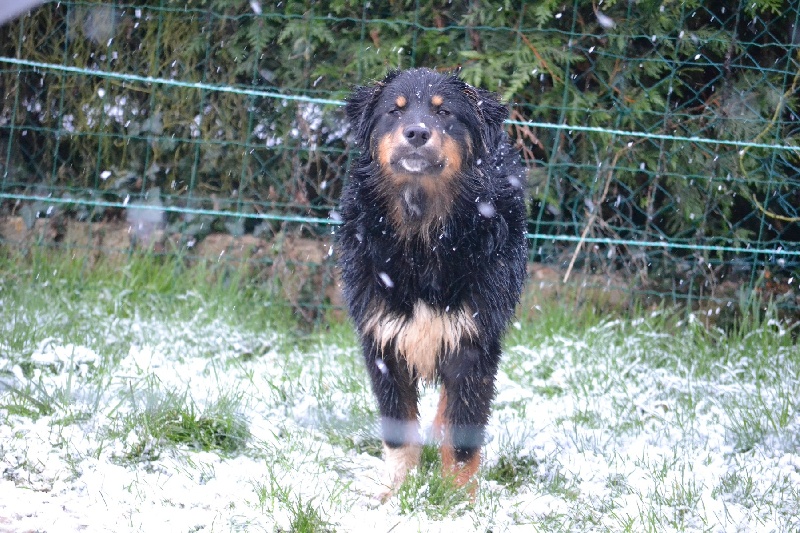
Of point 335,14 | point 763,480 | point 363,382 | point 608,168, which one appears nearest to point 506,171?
point 363,382

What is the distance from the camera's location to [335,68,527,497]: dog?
304 cm

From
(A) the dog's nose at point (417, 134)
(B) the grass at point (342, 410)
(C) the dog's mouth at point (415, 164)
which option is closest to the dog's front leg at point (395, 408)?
(B) the grass at point (342, 410)

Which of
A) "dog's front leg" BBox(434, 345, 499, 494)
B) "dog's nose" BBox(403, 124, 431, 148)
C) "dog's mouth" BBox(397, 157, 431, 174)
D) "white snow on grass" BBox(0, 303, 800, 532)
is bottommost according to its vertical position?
"white snow on grass" BBox(0, 303, 800, 532)

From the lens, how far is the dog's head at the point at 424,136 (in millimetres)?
3033

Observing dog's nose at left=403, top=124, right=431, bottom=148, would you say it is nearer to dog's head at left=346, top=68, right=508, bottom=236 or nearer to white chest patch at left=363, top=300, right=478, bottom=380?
dog's head at left=346, top=68, right=508, bottom=236

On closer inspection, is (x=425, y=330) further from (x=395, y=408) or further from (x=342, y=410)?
(x=342, y=410)

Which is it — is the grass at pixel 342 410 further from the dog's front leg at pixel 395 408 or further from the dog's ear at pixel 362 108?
the dog's ear at pixel 362 108

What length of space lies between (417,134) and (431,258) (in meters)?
0.46

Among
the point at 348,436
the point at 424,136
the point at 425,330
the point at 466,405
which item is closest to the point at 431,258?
the point at 425,330

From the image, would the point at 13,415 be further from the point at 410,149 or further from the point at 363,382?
the point at 410,149

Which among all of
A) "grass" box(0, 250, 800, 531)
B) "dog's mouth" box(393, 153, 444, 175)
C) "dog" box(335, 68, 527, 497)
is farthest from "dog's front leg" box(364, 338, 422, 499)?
"dog's mouth" box(393, 153, 444, 175)

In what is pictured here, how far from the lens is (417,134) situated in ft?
9.78

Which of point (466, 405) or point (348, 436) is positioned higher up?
point (466, 405)

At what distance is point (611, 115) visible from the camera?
5098 millimetres
